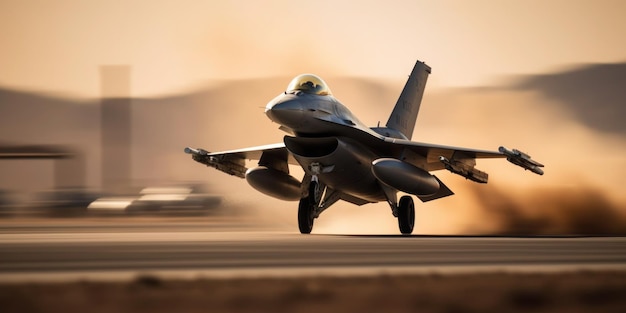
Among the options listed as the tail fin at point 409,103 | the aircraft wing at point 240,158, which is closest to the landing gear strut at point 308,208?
the aircraft wing at point 240,158

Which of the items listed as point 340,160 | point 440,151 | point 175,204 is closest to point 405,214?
point 440,151

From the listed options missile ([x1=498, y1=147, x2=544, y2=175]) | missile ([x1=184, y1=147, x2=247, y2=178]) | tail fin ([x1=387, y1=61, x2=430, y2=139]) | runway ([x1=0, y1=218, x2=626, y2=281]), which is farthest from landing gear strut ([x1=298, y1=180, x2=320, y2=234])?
runway ([x1=0, y1=218, x2=626, y2=281])

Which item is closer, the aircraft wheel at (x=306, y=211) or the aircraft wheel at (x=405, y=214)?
the aircraft wheel at (x=306, y=211)

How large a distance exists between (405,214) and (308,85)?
530cm

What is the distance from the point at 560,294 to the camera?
10.2 m

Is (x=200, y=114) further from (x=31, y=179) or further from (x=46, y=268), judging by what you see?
(x=46, y=268)

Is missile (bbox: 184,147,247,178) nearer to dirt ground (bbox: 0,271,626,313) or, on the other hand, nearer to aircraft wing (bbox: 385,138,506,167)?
aircraft wing (bbox: 385,138,506,167)

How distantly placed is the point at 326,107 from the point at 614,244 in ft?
28.8

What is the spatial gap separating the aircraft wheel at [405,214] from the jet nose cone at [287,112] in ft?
16.8

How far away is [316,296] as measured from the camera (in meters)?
9.59

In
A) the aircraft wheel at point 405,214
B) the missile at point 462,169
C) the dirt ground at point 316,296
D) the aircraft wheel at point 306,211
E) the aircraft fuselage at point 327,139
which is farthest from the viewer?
the aircraft wheel at point 405,214

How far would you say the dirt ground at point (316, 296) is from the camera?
9211mm

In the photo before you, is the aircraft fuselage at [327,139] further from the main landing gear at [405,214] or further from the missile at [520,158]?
the missile at [520,158]

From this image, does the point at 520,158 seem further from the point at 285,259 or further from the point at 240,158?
the point at 285,259
